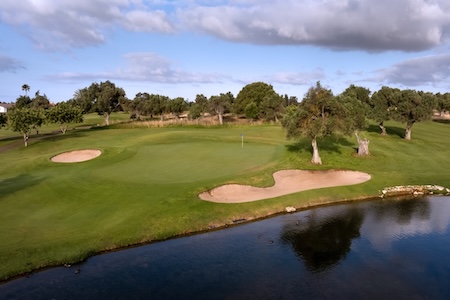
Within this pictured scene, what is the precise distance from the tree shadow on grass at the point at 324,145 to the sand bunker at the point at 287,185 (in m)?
9.45

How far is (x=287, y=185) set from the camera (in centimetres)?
3766

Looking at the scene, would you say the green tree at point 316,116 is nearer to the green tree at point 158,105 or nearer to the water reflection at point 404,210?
the water reflection at point 404,210

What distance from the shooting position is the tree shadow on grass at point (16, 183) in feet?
110

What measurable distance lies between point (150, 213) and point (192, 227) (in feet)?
11.7

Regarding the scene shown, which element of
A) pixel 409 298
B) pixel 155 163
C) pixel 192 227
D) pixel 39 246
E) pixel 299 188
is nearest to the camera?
pixel 409 298

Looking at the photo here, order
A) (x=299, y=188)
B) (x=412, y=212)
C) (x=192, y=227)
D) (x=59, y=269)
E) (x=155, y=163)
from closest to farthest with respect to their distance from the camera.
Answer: (x=59, y=269) < (x=192, y=227) < (x=412, y=212) < (x=299, y=188) < (x=155, y=163)

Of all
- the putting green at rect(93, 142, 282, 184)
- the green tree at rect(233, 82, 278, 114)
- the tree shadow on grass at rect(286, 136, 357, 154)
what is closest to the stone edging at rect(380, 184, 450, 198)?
the putting green at rect(93, 142, 282, 184)

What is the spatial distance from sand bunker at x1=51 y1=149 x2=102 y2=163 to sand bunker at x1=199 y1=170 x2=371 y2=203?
2187 cm

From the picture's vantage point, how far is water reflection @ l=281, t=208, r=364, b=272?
22.7m

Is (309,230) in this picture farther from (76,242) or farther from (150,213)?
(76,242)

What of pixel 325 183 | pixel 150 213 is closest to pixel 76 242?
pixel 150 213

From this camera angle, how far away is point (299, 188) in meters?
36.8

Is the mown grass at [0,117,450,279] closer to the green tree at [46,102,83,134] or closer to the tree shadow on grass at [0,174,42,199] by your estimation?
the tree shadow on grass at [0,174,42,199]

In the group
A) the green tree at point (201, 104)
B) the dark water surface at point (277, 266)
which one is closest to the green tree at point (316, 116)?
the dark water surface at point (277, 266)
